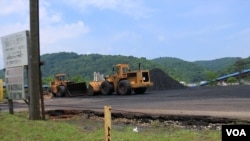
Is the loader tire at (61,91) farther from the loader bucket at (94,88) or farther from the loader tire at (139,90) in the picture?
the loader tire at (139,90)

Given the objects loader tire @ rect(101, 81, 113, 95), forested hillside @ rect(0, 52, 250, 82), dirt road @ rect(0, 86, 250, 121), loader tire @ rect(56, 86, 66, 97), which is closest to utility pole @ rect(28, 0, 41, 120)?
dirt road @ rect(0, 86, 250, 121)

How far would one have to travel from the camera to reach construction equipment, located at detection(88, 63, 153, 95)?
32.1 metres

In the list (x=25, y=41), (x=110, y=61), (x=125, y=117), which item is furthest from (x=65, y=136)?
Answer: (x=110, y=61)

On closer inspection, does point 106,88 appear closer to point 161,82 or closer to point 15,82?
point 161,82

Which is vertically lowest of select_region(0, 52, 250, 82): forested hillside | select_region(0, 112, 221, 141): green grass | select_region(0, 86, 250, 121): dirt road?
select_region(0, 112, 221, 141): green grass

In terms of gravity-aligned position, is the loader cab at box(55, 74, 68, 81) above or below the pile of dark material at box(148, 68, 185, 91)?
above

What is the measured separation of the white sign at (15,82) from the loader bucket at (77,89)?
2100 centimetres

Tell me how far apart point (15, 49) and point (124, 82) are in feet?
56.6

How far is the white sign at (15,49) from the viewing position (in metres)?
14.7

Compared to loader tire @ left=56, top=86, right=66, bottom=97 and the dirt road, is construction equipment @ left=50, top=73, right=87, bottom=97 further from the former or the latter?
the dirt road

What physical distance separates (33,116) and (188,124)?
18.7 feet

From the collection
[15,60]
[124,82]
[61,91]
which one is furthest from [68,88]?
[15,60]

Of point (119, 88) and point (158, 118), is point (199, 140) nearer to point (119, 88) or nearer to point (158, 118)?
point (158, 118)

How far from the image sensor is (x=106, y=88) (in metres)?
34.2
